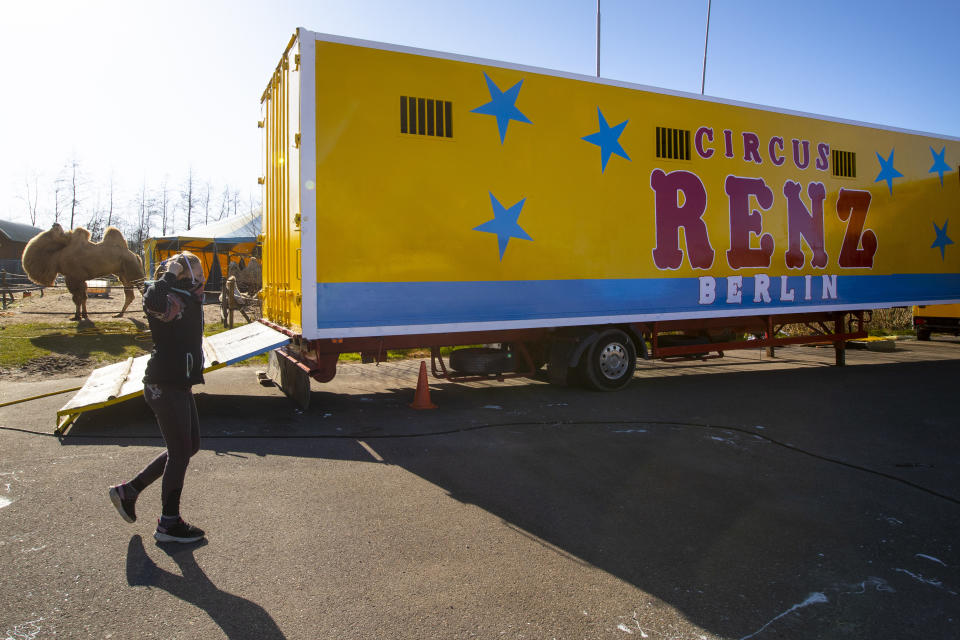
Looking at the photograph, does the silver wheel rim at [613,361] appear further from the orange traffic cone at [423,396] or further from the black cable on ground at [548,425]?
the orange traffic cone at [423,396]

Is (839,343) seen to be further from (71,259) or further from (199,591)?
(71,259)

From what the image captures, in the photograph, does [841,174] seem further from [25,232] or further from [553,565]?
[25,232]

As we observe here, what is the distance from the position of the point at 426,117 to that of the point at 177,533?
5.11 metres

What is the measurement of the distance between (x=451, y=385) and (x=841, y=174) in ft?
24.5

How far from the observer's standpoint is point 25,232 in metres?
53.4

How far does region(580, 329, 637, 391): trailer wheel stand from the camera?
28.4 ft

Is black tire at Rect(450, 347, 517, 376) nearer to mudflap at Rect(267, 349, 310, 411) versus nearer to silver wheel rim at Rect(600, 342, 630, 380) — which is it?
silver wheel rim at Rect(600, 342, 630, 380)

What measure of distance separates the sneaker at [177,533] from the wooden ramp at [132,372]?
2051mm

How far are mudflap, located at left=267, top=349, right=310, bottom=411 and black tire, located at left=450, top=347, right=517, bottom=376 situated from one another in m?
2.02

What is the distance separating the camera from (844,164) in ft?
34.6

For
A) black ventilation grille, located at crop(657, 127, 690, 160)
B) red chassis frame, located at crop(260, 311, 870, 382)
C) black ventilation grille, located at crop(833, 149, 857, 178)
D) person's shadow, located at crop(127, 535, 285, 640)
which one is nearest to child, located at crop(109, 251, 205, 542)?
person's shadow, located at crop(127, 535, 285, 640)

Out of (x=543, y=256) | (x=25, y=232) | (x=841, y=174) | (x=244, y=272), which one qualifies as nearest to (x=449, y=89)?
(x=543, y=256)

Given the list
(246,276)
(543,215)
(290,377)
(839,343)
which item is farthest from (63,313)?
(839,343)

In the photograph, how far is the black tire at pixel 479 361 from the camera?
27.5ft
